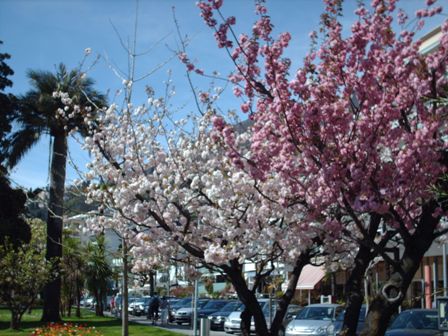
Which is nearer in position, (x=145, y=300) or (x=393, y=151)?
(x=393, y=151)

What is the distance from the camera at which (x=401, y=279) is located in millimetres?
8555

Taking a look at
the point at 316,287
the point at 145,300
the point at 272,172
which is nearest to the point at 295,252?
the point at 272,172

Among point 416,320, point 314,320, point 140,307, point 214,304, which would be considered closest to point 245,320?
point 416,320

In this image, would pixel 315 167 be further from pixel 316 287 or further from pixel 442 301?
pixel 316 287

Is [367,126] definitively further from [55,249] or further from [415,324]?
[55,249]

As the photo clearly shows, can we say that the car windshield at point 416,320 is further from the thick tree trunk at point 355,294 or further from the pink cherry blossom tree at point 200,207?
the thick tree trunk at point 355,294

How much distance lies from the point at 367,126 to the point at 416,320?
327 inches

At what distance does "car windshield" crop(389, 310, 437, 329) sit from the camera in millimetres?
15172

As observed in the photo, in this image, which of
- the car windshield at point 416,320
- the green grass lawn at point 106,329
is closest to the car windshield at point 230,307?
the green grass lawn at point 106,329

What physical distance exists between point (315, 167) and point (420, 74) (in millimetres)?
1821

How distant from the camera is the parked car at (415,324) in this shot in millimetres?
14609

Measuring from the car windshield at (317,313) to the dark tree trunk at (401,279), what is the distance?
11.8 metres

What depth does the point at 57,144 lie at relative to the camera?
99.1 ft

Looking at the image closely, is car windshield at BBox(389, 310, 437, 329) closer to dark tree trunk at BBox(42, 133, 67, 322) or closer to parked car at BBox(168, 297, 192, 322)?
dark tree trunk at BBox(42, 133, 67, 322)
